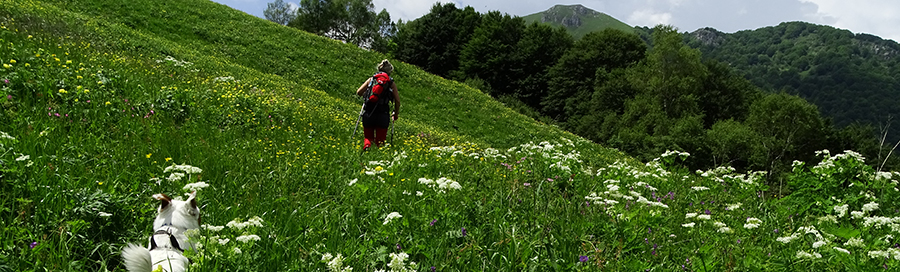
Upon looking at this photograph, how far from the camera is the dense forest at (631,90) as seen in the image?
128 ft

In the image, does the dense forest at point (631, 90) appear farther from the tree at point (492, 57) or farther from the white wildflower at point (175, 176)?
the white wildflower at point (175, 176)

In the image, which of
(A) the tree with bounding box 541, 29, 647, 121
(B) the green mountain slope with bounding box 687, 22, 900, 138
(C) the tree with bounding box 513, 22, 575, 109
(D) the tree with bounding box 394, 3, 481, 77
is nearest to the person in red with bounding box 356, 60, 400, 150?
A: (A) the tree with bounding box 541, 29, 647, 121

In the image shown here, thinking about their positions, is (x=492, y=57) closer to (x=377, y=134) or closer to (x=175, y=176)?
(x=377, y=134)

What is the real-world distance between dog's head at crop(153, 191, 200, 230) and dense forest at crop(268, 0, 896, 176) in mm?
32789

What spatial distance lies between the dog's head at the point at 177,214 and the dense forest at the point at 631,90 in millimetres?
32789

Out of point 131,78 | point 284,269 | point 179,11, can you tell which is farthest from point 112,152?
point 179,11

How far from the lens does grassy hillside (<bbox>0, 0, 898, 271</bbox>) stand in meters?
2.89

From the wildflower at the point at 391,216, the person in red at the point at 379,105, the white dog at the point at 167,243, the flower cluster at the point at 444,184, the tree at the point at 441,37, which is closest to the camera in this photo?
the white dog at the point at 167,243

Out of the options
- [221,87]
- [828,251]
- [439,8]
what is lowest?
[221,87]

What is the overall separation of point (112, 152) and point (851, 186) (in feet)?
29.7

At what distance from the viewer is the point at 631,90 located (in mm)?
49219

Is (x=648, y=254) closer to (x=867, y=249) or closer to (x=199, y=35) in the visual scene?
(x=867, y=249)

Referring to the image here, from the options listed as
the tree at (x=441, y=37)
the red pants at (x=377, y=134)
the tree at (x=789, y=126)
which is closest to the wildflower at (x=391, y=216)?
the red pants at (x=377, y=134)

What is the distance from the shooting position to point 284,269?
270 cm
